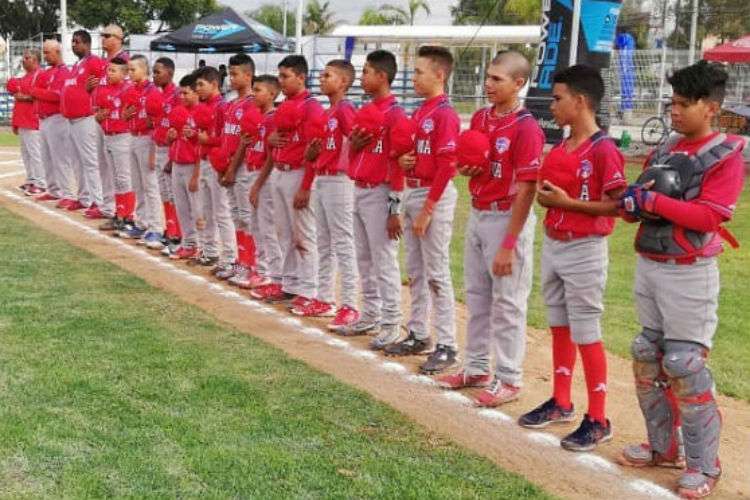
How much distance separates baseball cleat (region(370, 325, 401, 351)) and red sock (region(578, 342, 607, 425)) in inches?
89.1

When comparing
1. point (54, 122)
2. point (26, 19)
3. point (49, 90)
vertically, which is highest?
point (26, 19)

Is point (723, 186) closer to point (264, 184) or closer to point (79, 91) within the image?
point (264, 184)

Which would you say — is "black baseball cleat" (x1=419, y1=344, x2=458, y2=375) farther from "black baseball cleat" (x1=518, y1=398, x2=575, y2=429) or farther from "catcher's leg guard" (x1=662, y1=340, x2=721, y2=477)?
"catcher's leg guard" (x1=662, y1=340, x2=721, y2=477)

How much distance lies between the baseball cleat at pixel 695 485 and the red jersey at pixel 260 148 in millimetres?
5150

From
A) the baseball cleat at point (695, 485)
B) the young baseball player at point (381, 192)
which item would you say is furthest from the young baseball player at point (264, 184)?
the baseball cleat at point (695, 485)

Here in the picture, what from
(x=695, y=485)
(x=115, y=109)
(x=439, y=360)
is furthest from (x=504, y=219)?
(x=115, y=109)

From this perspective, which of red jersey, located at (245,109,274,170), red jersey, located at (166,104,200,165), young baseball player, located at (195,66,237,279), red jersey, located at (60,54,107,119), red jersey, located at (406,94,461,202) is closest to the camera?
red jersey, located at (406,94,461,202)

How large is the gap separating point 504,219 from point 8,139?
2483 centimetres

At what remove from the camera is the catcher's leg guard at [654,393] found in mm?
4652

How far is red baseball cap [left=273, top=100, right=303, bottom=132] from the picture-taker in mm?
8133

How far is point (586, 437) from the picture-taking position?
5.08m

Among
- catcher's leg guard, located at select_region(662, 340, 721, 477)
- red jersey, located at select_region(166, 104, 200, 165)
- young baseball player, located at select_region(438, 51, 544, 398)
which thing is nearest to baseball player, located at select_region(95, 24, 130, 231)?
red jersey, located at select_region(166, 104, 200, 165)

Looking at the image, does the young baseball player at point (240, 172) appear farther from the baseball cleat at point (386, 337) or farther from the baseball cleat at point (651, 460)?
the baseball cleat at point (651, 460)

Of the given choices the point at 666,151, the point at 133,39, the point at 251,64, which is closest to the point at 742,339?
the point at 666,151
